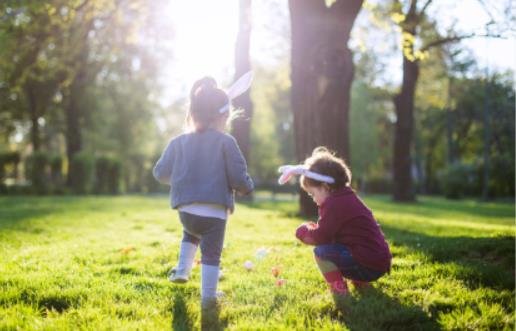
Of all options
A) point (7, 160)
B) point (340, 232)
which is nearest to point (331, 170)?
point (340, 232)

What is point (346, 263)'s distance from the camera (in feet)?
13.0

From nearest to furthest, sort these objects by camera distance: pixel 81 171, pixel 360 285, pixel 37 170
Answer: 1. pixel 360 285
2. pixel 37 170
3. pixel 81 171

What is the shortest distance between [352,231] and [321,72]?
5.98 metres

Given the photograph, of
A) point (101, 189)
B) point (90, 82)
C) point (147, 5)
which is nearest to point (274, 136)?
point (90, 82)

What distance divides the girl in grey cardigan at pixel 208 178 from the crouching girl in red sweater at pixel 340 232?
21.5 inches

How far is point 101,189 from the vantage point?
79.4 ft

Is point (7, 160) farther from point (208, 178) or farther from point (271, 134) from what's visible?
point (271, 134)

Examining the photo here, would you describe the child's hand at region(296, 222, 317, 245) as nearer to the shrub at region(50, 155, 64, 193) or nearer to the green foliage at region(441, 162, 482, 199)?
the shrub at region(50, 155, 64, 193)

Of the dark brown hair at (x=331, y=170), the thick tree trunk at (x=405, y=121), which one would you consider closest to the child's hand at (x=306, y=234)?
the dark brown hair at (x=331, y=170)

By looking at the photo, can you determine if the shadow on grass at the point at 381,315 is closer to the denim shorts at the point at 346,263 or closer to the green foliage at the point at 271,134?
the denim shorts at the point at 346,263

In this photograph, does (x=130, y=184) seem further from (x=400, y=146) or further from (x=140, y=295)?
(x=140, y=295)

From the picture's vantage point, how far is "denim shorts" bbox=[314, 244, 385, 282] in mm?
3949

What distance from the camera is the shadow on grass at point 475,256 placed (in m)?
4.43

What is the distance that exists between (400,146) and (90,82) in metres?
19.4
